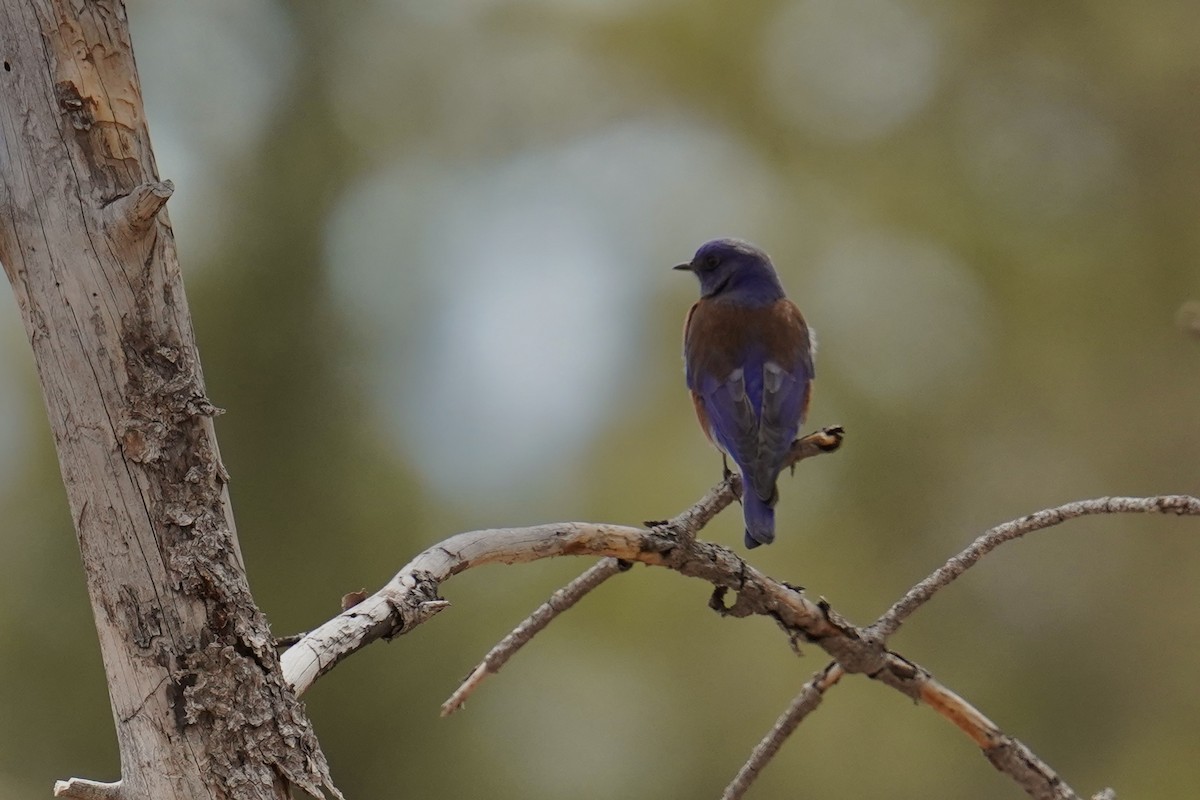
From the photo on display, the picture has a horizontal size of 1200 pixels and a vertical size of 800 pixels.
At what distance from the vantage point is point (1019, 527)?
2.50 m

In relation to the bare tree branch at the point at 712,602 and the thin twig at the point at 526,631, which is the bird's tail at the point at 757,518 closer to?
the bare tree branch at the point at 712,602

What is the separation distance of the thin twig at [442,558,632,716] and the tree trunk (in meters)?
0.59

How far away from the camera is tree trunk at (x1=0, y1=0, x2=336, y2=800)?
1.88 meters

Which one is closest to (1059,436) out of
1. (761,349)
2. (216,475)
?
(761,349)

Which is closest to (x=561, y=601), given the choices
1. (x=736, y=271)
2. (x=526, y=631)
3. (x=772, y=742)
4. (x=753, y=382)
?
(x=526, y=631)

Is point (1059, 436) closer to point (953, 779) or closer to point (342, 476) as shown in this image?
point (953, 779)

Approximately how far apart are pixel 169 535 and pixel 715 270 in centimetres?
345

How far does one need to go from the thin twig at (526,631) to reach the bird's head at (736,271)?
233cm

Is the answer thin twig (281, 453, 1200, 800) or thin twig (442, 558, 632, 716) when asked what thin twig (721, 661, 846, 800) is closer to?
thin twig (281, 453, 1200, 800)

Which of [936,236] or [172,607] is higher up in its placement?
[936,236]

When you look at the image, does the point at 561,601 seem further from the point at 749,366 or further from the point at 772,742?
the point at 749,366

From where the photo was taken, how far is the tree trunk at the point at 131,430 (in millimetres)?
1876

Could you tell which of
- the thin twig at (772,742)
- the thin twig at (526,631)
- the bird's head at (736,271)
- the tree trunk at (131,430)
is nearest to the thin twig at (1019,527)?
the thin twig at (772,742)

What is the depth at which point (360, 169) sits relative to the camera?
8.59 m
